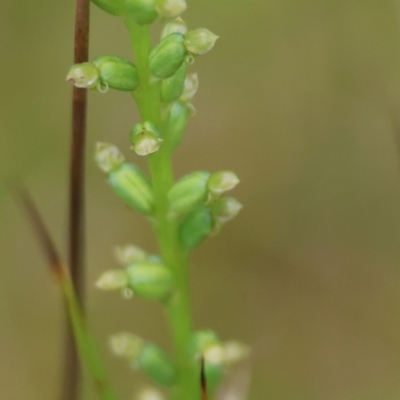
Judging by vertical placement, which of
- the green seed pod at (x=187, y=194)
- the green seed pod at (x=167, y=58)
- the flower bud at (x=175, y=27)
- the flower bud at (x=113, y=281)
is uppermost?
the flower bud at (x=175, y=27)

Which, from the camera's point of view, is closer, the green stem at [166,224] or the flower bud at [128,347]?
the green stem at [166,224]

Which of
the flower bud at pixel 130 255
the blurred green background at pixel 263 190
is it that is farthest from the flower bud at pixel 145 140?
the blurred green background at pixel 263 190

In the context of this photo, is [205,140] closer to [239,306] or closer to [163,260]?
[239,306]

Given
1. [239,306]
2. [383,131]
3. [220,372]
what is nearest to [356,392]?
[239,306]

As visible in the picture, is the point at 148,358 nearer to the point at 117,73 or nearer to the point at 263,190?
the point at 117,73

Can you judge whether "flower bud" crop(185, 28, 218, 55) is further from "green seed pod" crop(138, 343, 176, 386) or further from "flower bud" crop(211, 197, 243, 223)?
"green seed pod" crop(138, 343, 176, 386)

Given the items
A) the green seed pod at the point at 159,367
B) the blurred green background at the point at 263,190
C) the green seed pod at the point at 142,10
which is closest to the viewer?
the green seed pod at the point at 142,10

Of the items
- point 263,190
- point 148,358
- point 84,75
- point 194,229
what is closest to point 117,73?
point 84,75

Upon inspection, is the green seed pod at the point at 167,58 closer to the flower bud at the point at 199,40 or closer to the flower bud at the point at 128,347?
the flower bud at the point at 199,40
